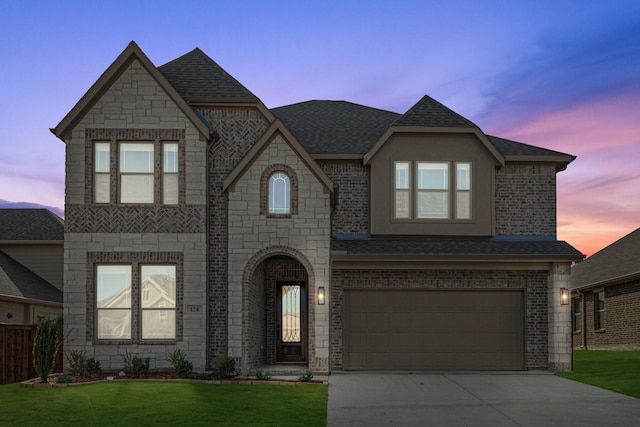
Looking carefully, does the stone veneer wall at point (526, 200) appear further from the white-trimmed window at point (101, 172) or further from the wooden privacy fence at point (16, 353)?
the wooden privacy fence at point (16, 353)

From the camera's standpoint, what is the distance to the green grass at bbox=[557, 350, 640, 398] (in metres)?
16.8

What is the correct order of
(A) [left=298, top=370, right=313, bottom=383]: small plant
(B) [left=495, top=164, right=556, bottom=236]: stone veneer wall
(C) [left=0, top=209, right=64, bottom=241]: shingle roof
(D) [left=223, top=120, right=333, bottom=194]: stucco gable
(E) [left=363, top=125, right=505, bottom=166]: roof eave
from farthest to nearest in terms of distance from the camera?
(C) [left=0, top=209, right=64, bottom=241]: shingle roof < (B) [left=495, top=164, right=556, bottom=236]: stone veneer wall < (E) [left=363, top=125, right=505, bottom=166]: roof eave < (D) [left=223, top=120, right=333, bottom=194]: stucco gable < (A) [left=298, top=370, right=313, bottom=383]: small plant

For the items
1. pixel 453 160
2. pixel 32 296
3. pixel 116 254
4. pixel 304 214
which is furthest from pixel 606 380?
pixel 32 296

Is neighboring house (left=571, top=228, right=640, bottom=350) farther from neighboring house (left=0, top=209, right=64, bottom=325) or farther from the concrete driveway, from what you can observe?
neighboring house (left=0, top=209, right=64, bottom=325)

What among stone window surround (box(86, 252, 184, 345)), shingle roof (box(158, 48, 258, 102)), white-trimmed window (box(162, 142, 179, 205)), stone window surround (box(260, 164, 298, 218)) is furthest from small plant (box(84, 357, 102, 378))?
shingle roof (box(158, 48, 258, 102))

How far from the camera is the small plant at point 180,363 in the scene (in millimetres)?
18250

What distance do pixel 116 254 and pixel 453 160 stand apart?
9.84m

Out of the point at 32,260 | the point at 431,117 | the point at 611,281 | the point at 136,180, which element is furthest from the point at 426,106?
the point at 32,260

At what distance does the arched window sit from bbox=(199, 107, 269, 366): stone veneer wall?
1345 millimetres

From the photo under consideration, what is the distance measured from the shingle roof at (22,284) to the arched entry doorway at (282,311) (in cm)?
943

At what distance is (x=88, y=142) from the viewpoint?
19.5m

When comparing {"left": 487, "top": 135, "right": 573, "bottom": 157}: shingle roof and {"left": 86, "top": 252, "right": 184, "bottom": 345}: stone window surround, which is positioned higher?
{"left": 487, "top": 135, "right": 573, "bottom": 157}: shingle roof

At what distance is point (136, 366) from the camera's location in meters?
18.3

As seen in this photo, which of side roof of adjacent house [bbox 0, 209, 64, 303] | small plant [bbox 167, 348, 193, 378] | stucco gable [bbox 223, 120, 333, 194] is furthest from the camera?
side roof of adjacent house [bbox 0, 209, 64, 303]
